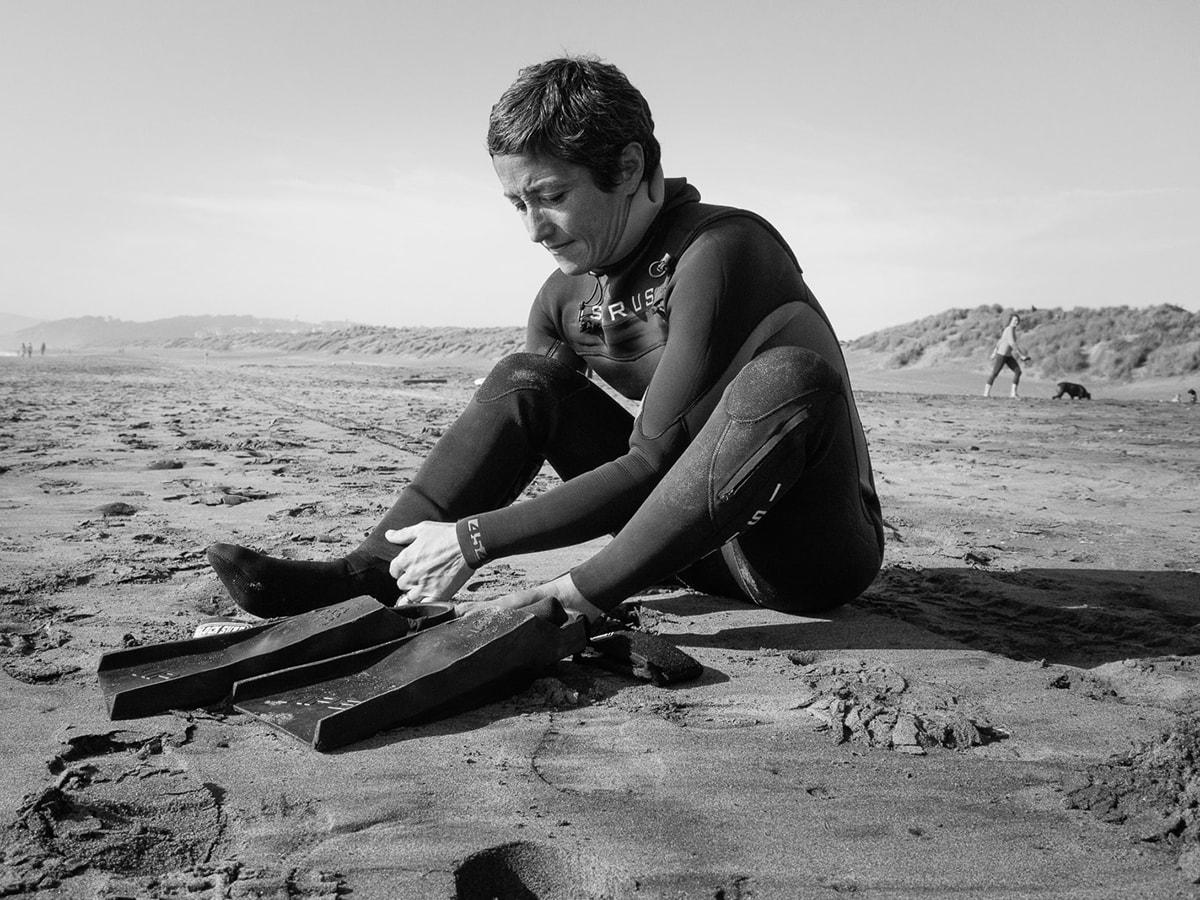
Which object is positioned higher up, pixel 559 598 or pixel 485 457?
pixel 485 457

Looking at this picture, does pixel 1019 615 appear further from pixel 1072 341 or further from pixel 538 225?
pixel 1072 341

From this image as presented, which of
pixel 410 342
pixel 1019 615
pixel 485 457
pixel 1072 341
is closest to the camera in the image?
pixel 485 457

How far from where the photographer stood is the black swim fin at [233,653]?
1829mm

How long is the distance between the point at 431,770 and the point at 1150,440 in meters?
8.19

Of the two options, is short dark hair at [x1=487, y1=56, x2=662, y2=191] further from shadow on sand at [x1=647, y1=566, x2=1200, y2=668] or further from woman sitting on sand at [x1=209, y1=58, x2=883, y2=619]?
shadow on sand at [x1=647, y1=566, x2=1200, y2=668]

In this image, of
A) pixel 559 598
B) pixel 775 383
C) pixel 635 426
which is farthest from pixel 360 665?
pixel 775 383

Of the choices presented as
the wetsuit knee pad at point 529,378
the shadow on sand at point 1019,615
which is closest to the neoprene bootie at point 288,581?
the wetsuit knee pad at point 529,378

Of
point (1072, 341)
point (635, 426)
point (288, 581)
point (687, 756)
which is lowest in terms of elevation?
point (687, 756)

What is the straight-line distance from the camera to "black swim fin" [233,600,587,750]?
1.73m

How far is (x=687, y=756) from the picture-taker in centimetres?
169

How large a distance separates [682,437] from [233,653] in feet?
3.47

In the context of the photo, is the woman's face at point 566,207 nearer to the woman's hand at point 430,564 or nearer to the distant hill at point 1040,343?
the woman's hand at point 430,564

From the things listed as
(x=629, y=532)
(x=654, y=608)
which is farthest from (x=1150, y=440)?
(x=629, y=532)

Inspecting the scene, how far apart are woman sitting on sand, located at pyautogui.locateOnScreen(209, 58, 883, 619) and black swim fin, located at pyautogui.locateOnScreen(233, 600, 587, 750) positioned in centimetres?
12
